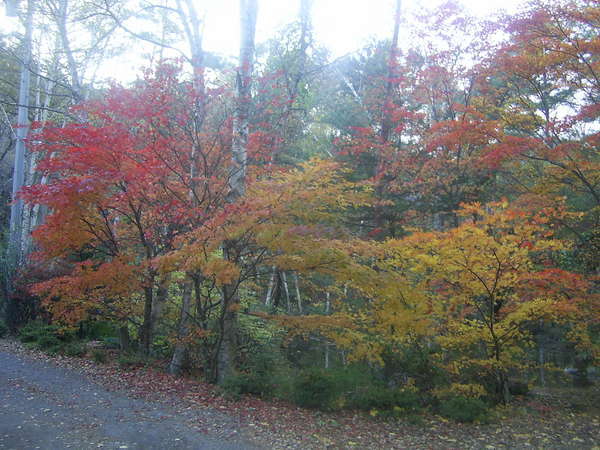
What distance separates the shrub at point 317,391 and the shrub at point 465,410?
6.01 ft

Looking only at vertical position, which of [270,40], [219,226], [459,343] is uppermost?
[270,40]

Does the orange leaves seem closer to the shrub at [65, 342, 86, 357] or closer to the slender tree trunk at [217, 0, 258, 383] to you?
the shrub at [65, 342, 86, 357]

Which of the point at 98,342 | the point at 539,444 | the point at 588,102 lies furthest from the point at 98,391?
the point at 588,102

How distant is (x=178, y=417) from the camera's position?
6.39 m

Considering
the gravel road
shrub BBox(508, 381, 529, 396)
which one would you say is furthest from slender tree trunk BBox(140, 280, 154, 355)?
shrub BBox(508, 381, 529, 396)

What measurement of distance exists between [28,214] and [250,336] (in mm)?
11810

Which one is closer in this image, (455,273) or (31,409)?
(31,409)

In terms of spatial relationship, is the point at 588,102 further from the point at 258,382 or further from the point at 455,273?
the point at 258,382

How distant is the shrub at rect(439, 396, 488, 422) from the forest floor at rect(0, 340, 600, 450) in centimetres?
13

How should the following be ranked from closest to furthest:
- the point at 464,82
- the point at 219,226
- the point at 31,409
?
the point at 31,409 → the point at 219,226 → the point at 464,82

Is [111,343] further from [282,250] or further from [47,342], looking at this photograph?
[282,250]

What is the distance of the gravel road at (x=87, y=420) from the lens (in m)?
5.22

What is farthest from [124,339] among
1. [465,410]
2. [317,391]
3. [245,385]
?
[465,410]

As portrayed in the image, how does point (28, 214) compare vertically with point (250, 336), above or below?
above
